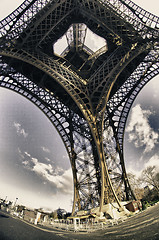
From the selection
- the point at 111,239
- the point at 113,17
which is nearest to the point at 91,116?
the point at 113,17

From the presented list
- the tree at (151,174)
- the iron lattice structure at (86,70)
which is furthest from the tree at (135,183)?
the iron lattice structure at (86,70)

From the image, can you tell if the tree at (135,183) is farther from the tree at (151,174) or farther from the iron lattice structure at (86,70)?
the iron lattice structure at (86,70)

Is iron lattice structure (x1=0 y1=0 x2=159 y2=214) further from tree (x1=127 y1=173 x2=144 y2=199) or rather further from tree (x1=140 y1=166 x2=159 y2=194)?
tree (x1=127 y1=173 x2=144 y2=199)

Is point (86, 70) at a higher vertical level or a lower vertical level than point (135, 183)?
higher

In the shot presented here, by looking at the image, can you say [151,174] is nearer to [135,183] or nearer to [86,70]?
[135,183]

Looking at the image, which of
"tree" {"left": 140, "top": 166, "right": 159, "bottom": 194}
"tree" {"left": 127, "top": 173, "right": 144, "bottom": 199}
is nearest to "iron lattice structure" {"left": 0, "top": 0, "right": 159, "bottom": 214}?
"tree" {"left": 140, "top": 166, "right": 159, "bottom": 194}

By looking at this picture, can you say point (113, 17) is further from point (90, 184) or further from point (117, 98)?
point (90, 184)

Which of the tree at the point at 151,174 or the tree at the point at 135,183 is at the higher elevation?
the tree at the point at 151,174

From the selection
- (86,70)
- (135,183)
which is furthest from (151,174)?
(86,70)
